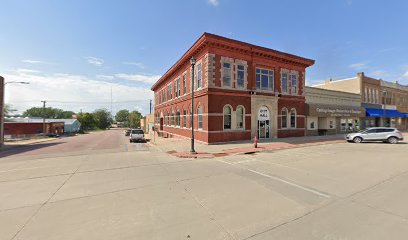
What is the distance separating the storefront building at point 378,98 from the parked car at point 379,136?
53.8ft

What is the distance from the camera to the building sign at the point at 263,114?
70.7 feet

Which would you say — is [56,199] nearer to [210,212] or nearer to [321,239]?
[210,212]

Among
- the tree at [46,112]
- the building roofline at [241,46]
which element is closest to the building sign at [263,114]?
the building roofline at [241,46]

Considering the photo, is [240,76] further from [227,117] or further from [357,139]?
[357,139]

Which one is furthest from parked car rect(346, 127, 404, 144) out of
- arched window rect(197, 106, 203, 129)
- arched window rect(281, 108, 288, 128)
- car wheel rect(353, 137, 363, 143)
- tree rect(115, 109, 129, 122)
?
tree rect(115, 109, 129, 122)

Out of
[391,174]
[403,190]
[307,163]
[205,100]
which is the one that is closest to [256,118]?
[205,100]

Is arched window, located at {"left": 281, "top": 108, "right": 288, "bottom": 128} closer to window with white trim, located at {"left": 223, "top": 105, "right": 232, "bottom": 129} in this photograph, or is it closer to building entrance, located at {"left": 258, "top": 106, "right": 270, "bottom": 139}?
building entrance, located at {"left": 258, "top": 106, "right": 270, "bottom": 139}

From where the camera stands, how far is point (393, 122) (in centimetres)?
3934

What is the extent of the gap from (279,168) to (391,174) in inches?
177

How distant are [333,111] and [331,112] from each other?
1.50ft

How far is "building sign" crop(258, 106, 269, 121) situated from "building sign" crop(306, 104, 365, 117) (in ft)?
23.9

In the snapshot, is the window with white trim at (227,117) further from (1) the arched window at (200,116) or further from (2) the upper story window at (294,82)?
(2) the upper story window at (294,82)

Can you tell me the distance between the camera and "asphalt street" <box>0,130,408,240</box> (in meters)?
3.86

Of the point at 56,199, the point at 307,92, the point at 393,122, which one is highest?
the point at 307,92
